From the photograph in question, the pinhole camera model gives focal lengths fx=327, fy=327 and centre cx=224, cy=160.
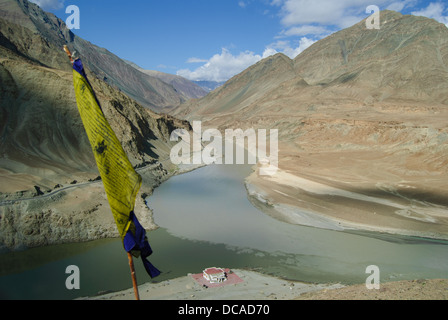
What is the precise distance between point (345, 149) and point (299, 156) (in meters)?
8.15

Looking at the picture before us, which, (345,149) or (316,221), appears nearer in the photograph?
(316,221)

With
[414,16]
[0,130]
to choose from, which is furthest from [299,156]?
[414,16]

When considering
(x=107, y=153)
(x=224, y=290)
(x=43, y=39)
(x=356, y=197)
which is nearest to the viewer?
(x=107, y=153)

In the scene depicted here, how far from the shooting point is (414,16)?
102312 mm

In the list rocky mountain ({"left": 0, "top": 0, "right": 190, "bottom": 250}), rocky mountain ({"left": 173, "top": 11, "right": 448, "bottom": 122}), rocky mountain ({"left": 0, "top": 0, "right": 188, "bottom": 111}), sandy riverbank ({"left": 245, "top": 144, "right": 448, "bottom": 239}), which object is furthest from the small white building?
rocky mountain ({"left": 173, "top": 11, "right": 448, "bottom": 122})

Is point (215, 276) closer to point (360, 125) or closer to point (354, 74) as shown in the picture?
point (360, 125)

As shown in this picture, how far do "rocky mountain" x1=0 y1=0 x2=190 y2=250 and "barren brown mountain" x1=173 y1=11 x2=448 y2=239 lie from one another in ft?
43.1

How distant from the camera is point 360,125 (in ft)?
180

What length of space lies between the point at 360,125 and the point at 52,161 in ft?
153

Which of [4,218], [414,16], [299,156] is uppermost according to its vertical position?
[414,16]

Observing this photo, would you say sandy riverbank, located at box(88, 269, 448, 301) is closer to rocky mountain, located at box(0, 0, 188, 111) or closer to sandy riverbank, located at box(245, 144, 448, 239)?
sandy riverbank, located at box(245, 144, 448, 239)

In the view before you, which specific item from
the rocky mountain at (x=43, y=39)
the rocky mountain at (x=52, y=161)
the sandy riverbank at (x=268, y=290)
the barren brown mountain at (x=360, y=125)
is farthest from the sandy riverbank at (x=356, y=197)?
the rocky mountain at (x=43, y=39)

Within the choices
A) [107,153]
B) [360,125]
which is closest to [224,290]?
[107,153]

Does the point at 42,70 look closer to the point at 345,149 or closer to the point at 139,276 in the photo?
the point at 139,276
